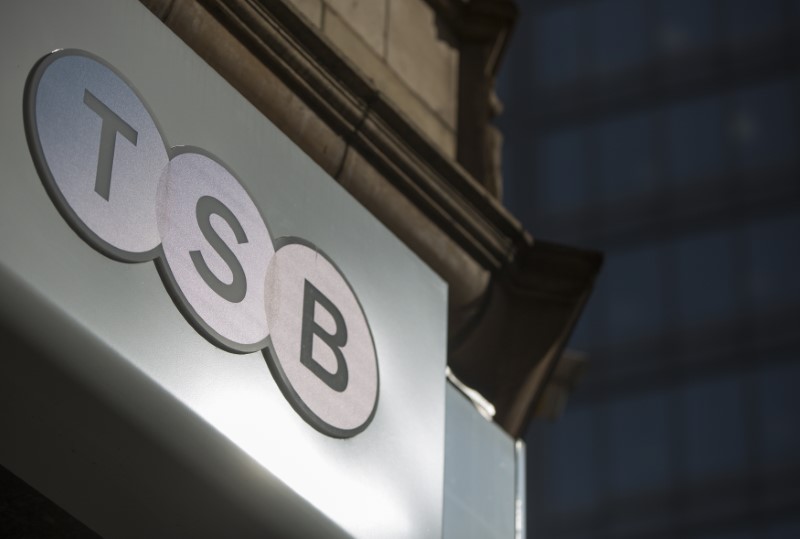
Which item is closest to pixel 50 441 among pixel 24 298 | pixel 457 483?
pixel 24 298

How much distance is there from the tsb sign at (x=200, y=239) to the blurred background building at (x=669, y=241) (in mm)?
40778

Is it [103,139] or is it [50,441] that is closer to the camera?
[50,441]

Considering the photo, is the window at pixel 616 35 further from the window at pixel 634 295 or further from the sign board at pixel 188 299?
the sign board at pixel 188 299

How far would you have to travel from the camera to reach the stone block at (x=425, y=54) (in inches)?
356

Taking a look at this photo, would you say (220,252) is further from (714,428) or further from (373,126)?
(714,428)

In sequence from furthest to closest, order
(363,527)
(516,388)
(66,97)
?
(516,388), (363,527), (66,97)

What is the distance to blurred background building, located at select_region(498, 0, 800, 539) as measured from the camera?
160 ft

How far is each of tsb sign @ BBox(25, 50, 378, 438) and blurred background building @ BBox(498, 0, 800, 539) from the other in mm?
40778

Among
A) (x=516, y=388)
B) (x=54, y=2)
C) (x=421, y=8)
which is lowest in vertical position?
(x=516, y=388)

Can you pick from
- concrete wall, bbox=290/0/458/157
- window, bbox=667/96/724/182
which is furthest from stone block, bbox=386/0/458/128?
window, bbox=667/96/724/182

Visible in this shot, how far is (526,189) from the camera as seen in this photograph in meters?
56.1

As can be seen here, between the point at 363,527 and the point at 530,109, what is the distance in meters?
50.0

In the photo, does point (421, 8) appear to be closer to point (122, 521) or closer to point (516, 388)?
point (516, 388)

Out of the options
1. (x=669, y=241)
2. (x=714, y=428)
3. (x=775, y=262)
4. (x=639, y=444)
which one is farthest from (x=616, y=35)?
(x=714, y=428)
